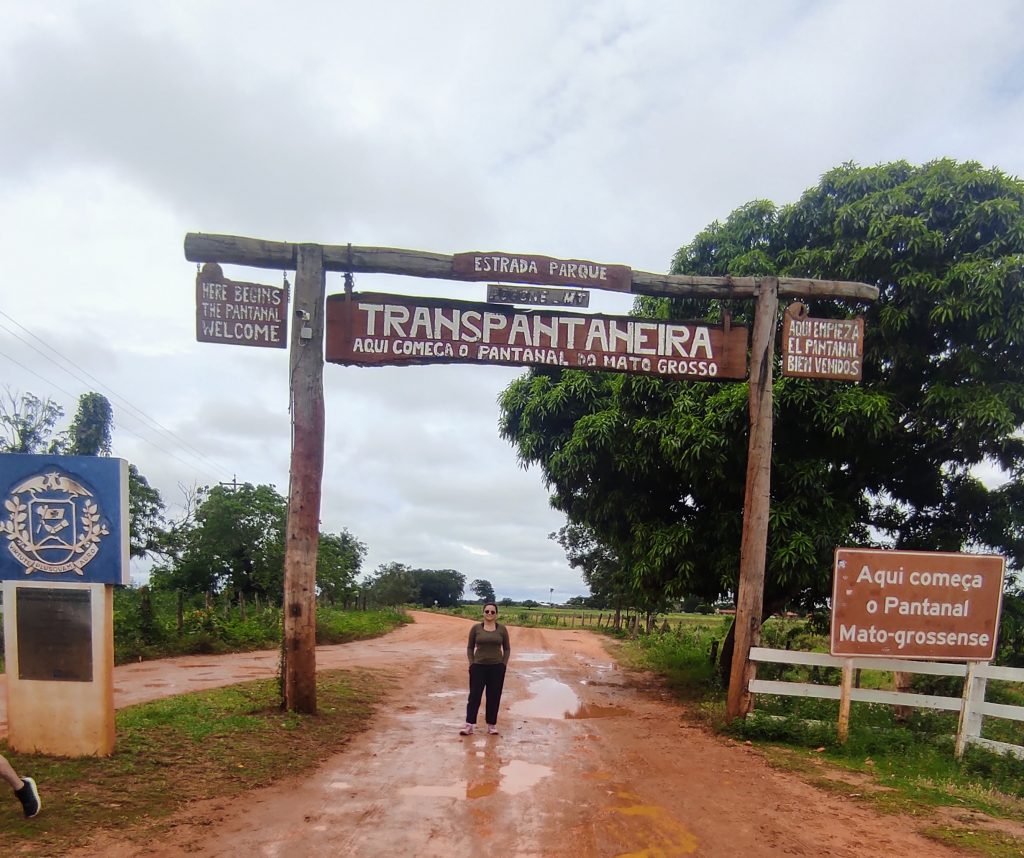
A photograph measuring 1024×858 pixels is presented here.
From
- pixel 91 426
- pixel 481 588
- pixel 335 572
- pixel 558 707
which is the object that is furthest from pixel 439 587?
pixel 558 707

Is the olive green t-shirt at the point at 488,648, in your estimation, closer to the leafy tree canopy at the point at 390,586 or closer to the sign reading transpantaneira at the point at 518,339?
the sign reading transpantaneira at the point at 518,339

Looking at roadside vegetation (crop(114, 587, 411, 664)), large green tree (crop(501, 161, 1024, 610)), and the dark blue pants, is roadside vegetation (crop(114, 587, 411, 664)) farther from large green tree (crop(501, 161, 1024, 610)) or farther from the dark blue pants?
the dark blue pants

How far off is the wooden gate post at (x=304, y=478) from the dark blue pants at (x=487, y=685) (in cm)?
174

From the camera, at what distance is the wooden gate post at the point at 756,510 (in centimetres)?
920

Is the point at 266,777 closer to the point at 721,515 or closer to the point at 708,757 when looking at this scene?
the point at 708,757

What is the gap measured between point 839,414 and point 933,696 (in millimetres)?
3883

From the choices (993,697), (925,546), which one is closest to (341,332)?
(925,546)

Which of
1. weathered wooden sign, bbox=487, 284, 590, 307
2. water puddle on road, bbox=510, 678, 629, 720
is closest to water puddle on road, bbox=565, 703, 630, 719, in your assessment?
water puddle on road, bbox=510, 678, 629, 720

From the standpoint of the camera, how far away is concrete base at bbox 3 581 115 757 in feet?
20.7

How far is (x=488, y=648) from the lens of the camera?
8312mm

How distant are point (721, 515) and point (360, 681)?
630 cm

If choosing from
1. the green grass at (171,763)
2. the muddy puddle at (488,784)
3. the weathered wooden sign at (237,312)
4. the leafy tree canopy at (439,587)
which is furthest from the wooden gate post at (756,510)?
the leafy tree canopy at (439,587)

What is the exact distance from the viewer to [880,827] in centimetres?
550

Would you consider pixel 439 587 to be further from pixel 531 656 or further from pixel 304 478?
pixel 304 478
